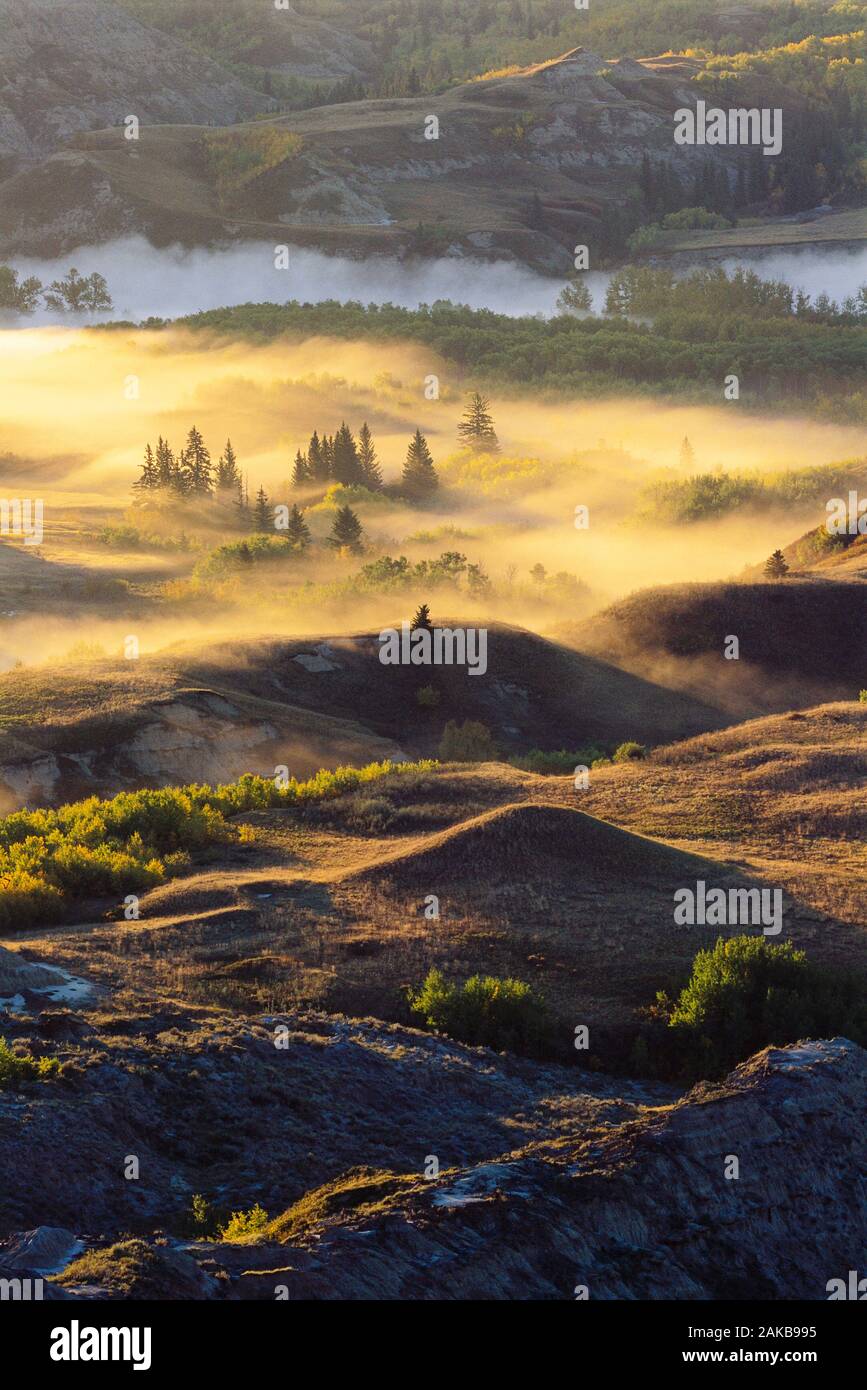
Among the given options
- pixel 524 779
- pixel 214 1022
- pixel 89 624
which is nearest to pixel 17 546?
pixel 89 624

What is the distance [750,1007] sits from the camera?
17125mm

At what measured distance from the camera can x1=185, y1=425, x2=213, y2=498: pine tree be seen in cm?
7725

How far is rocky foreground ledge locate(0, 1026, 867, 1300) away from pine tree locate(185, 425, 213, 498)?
65.1 meters

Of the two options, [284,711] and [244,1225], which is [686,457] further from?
[244,1225]

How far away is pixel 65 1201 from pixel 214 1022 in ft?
12.4

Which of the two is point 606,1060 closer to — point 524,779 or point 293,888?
point 293,888

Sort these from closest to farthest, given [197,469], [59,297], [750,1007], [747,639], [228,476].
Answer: [750,1007] → [747,639] → [197,469] → [228,476] → [59,297]

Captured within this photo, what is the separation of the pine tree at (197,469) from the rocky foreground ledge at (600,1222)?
65112 millimetres

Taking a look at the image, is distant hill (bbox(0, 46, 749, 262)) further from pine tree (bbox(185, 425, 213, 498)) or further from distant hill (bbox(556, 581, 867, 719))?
distant hill (bbox(556, 581, 867, 719))

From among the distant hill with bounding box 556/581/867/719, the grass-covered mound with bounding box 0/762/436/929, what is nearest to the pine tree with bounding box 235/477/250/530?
the distant hill with bounding box 556/581/867/719

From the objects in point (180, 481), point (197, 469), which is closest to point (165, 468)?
point (180, 481)

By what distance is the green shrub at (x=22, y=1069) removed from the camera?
13.6 metres

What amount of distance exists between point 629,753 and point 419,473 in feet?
165
